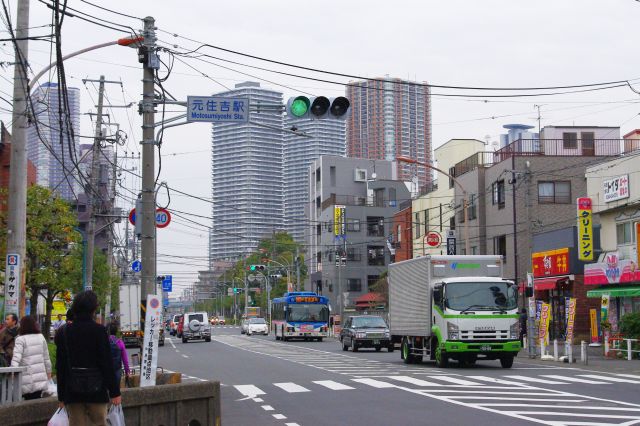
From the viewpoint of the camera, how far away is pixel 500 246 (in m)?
56.5

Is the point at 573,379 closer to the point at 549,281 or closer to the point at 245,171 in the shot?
the point at 549,281

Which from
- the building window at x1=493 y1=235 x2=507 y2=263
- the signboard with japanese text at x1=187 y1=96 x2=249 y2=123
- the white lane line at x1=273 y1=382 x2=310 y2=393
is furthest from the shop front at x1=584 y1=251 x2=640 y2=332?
the signboard with japanese text at x1=187 y1=96 x2=249 y2=123

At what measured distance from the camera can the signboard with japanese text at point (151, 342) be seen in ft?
44.8

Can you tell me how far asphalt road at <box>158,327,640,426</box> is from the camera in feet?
49.3

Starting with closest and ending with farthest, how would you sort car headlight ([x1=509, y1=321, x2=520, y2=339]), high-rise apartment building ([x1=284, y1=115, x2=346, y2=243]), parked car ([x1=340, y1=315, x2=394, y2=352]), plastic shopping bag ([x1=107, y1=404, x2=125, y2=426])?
1. plastic shopping bag ([x1=107, y1=404, x2=125, y2=426])
2. car headlight ([x1=509, y1=321, x2=520, y2=339])
3. parked car ([x1=340, y1=315, x2=394, y2=352])
4. high-rise apartment building ([x1=284, y1=115, x2=346, y2=243])

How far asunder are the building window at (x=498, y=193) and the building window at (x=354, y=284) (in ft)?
137

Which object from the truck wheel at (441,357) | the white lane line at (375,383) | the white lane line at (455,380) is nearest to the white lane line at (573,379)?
the white lane line at (455,380)

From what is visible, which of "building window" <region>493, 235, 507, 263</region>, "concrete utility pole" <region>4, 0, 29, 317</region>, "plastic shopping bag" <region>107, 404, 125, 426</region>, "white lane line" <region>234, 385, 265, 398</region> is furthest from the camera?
"building window" <region>493, 235, 507, 263</region>

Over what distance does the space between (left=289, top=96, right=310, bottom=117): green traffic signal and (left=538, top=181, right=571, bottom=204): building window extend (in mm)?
37898

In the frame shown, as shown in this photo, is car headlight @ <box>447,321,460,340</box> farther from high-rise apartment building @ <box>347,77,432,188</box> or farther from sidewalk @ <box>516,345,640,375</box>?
high-rise apartment building @ <box>347,77,432,188</box>

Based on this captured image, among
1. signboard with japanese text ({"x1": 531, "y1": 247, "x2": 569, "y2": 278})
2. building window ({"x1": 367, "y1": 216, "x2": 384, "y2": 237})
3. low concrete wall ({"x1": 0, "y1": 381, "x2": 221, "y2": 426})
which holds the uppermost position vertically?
building window ({"x1": 367, "y1": 216, "x2": 384, "y2": 237})

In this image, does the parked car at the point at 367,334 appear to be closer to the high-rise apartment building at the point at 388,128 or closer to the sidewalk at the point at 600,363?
the sidewalk at the point at 600,363

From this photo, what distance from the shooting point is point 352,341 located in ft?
142

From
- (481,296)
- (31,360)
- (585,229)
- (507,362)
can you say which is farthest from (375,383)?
(585,229)
